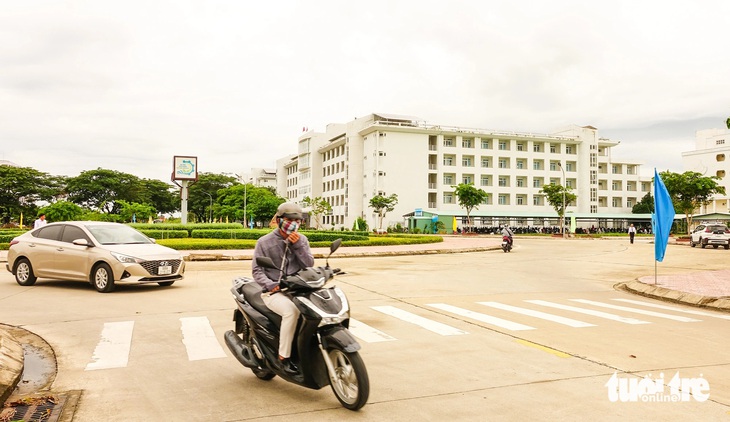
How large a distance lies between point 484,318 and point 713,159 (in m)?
93.5

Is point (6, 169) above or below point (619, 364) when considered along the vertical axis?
above

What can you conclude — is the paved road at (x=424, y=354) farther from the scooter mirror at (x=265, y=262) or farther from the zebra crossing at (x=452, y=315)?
the scooter mirror at (x=265, y=262)

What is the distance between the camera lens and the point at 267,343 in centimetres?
507

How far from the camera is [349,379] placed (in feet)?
14.7

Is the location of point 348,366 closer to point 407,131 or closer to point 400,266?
point 400,266

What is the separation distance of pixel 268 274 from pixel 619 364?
3.92 meters

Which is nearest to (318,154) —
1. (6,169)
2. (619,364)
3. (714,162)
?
(6,169)

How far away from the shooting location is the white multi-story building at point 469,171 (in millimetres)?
74312

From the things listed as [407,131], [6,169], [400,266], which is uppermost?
[407,131]

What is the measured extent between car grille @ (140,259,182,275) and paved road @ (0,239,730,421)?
0.48 metres

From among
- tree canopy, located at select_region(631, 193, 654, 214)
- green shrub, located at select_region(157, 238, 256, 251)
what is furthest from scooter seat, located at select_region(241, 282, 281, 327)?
tree canopy, located at select_region(631, 193, 654, 214)

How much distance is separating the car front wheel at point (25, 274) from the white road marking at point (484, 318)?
945 cm

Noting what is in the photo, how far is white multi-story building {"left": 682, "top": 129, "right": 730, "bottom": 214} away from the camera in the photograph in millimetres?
83500

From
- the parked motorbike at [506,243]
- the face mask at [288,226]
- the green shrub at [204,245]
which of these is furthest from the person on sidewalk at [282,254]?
the parked motorbike at [506,243]
